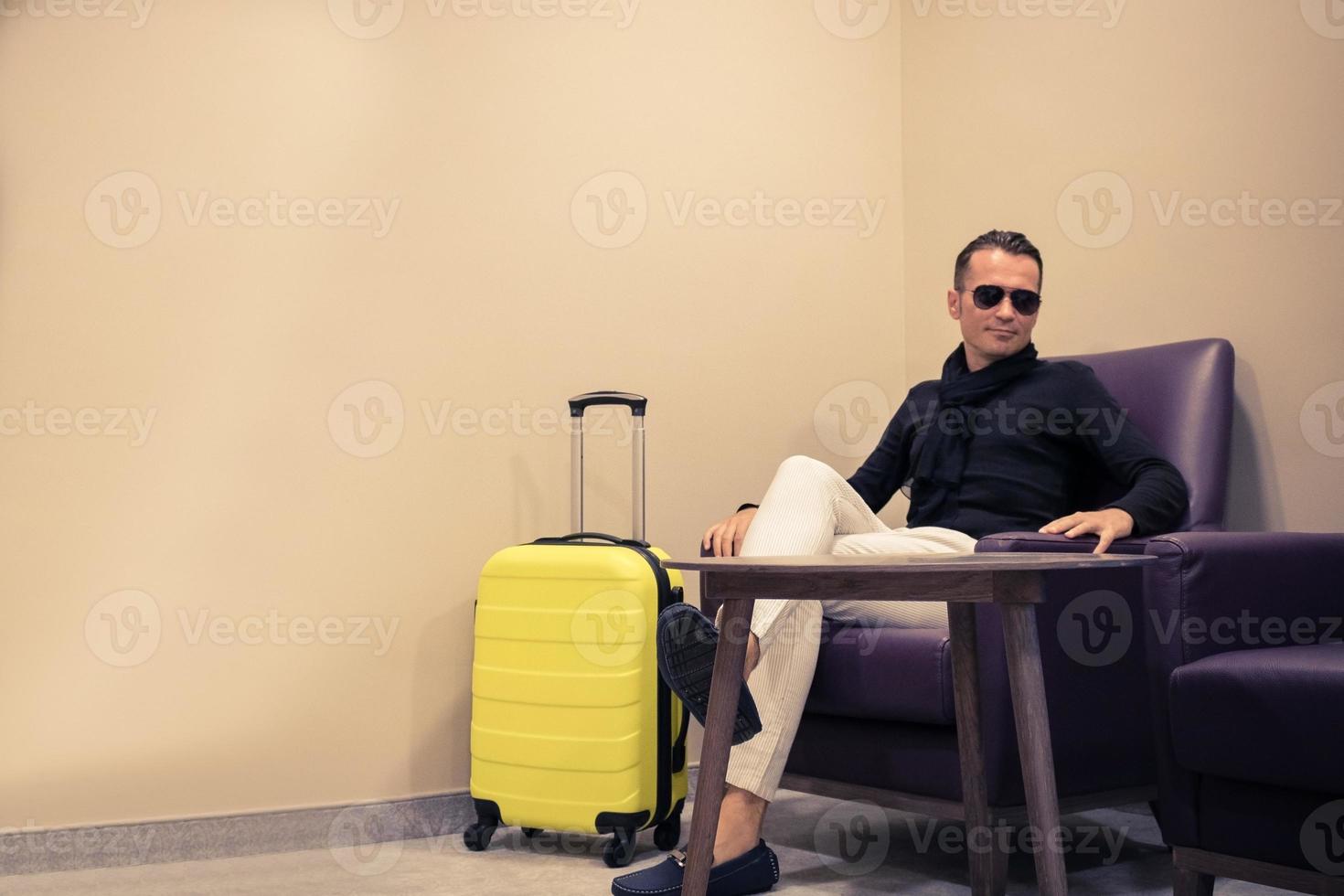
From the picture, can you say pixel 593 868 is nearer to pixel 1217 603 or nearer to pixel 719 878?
pixel 719 878

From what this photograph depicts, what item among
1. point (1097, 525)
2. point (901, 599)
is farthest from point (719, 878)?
point (1097, 525)

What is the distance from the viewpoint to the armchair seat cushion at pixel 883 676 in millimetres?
2076

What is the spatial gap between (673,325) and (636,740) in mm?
1153

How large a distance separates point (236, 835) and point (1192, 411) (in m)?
2.18

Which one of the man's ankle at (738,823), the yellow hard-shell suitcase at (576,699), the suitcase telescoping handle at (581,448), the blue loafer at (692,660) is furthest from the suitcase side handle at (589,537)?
the blue loafer at (692,660)

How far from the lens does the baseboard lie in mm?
2479

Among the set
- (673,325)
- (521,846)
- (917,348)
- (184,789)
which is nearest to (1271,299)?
(917,348)

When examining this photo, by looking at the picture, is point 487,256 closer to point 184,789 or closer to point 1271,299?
point 184,789

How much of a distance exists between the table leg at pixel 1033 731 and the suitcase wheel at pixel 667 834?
3.71ft

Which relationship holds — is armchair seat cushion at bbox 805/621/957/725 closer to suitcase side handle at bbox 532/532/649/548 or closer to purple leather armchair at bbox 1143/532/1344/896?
purple leather armchair at bbox 1143/532/1344/896

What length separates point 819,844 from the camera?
8.39 feet

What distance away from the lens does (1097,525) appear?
6.61 feet

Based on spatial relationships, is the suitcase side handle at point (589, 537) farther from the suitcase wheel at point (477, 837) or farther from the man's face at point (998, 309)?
the man's face at point (998, 309)

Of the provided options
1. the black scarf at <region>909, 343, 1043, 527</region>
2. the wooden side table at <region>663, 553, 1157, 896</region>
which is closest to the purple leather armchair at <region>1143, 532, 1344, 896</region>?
the wooden side table at <region>663, 553, 1157, 896</region>
